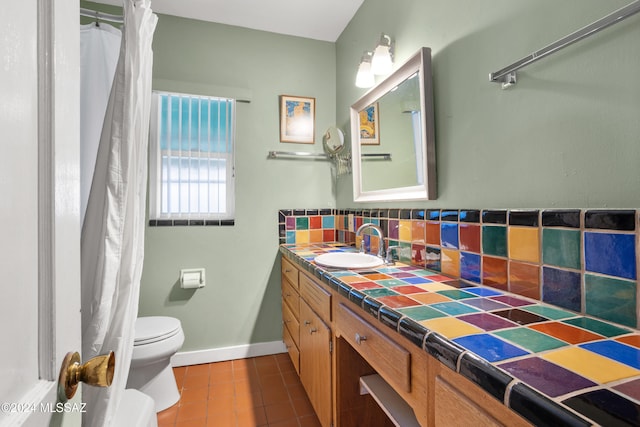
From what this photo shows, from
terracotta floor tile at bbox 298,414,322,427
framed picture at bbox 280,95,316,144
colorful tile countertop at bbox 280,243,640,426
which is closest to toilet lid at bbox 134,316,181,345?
terracotta floor tile at bbox 298,414,322,427

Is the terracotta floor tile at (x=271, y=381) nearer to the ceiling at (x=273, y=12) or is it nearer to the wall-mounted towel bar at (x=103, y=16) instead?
the wall-mounted towel bar at (x=103, y=16)

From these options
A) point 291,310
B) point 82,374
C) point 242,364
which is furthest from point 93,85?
point 242,364

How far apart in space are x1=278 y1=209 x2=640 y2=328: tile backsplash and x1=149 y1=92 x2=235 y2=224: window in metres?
1.44

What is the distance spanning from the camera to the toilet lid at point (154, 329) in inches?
66.6

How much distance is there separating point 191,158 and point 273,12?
1189 millimetres

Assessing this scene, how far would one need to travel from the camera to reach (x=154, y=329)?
1.79m

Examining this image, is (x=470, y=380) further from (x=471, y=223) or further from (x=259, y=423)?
(x=259, y=423)

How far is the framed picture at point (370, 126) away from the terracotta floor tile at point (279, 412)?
5.30ft

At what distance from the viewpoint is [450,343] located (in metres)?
0.64

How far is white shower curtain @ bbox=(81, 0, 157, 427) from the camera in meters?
0.87

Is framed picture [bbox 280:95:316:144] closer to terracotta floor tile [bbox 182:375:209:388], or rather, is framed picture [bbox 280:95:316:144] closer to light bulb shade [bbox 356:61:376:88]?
light bulb shade [bbox 356:61:376:88]

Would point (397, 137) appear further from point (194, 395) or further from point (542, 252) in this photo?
point (194, 395)

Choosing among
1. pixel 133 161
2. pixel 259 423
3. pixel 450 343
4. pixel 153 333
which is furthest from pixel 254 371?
pixel 450 343

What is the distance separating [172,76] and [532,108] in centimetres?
224
